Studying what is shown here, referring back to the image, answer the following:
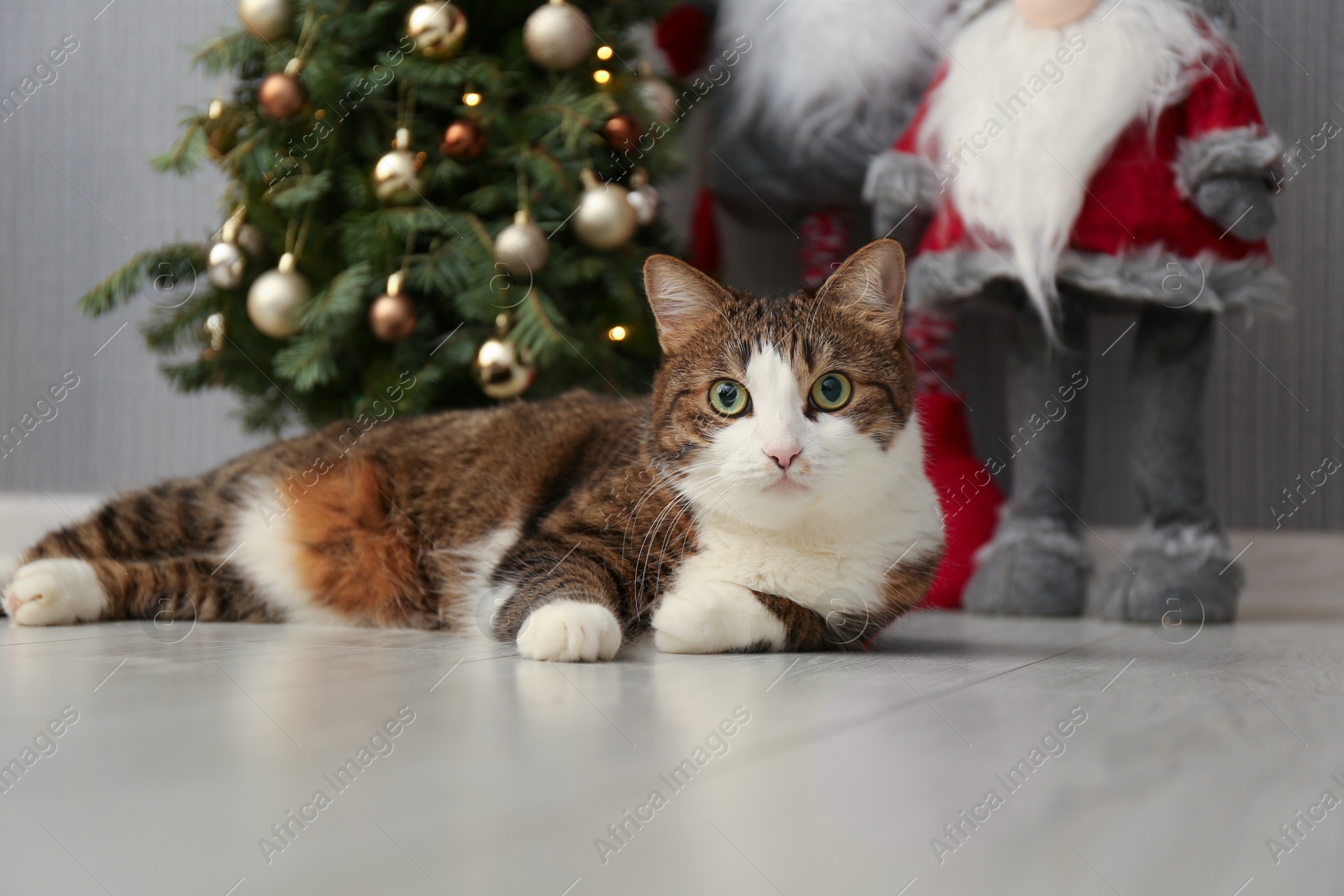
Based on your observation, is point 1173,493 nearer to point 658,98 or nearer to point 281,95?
point 658,98

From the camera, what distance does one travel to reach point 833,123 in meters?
1.95

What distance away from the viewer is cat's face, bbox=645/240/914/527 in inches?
43.3

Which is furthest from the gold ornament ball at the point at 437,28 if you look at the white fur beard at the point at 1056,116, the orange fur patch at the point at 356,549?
the white fur beard at the point at 1056,116

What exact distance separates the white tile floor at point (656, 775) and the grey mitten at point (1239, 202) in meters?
0.75

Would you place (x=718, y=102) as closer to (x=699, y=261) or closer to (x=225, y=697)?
(x=699, y=261)

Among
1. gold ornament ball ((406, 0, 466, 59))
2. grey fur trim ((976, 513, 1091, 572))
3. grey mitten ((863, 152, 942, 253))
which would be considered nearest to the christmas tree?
gold ornament ball ((406, 0, 466, 59))

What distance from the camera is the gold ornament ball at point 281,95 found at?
5.50 feet

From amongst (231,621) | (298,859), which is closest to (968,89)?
(231,621)

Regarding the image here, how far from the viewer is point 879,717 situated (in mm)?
856

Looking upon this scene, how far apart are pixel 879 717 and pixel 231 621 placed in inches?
39.9

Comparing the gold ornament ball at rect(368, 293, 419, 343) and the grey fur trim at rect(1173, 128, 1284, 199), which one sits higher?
the gold ornament ball at rect(368, 293, 419, 343)

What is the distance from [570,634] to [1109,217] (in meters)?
1.15

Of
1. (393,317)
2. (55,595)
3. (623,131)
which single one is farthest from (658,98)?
(55,595)

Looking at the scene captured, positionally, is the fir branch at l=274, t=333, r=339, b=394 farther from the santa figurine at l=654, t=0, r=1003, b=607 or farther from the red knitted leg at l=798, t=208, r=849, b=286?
the red knitted leg at l=798, t=208, r=849, b=286
